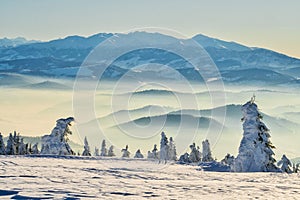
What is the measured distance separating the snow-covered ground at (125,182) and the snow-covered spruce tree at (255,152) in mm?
3692

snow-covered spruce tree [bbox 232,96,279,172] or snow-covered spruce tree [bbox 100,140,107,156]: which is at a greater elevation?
snow-covered spruce tree [bbox 100,140,107,156]

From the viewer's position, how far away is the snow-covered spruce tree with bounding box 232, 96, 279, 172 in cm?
3678

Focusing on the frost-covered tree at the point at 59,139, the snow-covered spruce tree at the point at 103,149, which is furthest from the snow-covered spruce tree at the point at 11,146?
the snow-covered spruce tree at the point at 103,149

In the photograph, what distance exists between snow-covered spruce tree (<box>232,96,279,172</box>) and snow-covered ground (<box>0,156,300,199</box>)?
145 inches

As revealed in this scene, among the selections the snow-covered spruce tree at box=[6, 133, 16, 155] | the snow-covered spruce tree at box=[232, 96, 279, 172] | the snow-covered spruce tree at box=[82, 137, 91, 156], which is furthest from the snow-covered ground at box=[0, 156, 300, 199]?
the snow-covered spruce tree at box=[82, 137, 91, 156]

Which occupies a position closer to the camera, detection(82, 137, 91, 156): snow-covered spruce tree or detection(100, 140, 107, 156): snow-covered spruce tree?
detection(82, 137, 91, 156): snow-covered spruce tree

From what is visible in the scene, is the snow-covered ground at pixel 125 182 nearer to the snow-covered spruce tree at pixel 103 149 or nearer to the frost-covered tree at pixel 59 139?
the frost-covered tree at pixel 59 139

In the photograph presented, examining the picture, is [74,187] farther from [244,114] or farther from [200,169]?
[244,114]

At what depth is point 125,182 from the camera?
26344mm

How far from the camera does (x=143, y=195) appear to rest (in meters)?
22.5

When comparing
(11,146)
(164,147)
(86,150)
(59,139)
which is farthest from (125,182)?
(86,150)

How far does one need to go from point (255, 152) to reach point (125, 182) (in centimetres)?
1389

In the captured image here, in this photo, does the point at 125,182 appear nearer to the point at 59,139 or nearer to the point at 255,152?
the point at 255,152

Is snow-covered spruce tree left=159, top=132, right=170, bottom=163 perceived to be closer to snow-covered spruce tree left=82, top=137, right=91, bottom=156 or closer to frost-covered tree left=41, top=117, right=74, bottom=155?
frost-covered tree left=41, top=117, right=74, bottom=155
